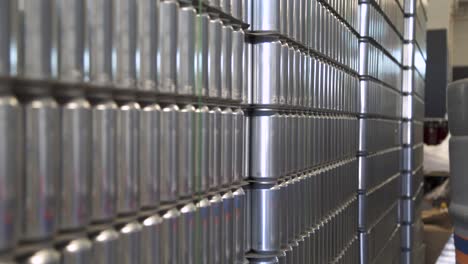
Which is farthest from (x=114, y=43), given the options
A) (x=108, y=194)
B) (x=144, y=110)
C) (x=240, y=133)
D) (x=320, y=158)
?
(x=320, y=158)

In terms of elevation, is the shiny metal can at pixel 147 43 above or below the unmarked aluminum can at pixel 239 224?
above

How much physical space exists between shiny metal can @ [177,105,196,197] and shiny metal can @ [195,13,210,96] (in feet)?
0.27

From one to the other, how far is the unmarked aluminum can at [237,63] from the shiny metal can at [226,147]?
3.3 inches

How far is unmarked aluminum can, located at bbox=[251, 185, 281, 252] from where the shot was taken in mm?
2250

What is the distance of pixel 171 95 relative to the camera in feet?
5.07

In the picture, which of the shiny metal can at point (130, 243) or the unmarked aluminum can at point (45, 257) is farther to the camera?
the shiny metal can at point (130, 243)

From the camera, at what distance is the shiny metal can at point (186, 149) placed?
1.60m

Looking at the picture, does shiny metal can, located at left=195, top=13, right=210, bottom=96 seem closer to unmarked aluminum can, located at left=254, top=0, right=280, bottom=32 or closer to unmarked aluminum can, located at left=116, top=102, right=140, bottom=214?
unmarked aluminum can, located at left=116, top=102, right=140, bottom=214

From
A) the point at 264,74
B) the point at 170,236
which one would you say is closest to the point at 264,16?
the point at 264,74

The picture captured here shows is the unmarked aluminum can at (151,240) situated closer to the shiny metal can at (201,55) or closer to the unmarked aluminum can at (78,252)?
the unmarked aluminum can at (78,252)

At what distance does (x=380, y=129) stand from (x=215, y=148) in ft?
10.8

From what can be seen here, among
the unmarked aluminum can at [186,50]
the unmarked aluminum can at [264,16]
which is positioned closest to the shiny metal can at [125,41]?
the unmarked aluminum can at [186,50]

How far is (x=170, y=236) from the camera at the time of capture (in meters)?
1.55

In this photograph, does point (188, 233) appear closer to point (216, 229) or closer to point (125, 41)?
point (216, 229)
